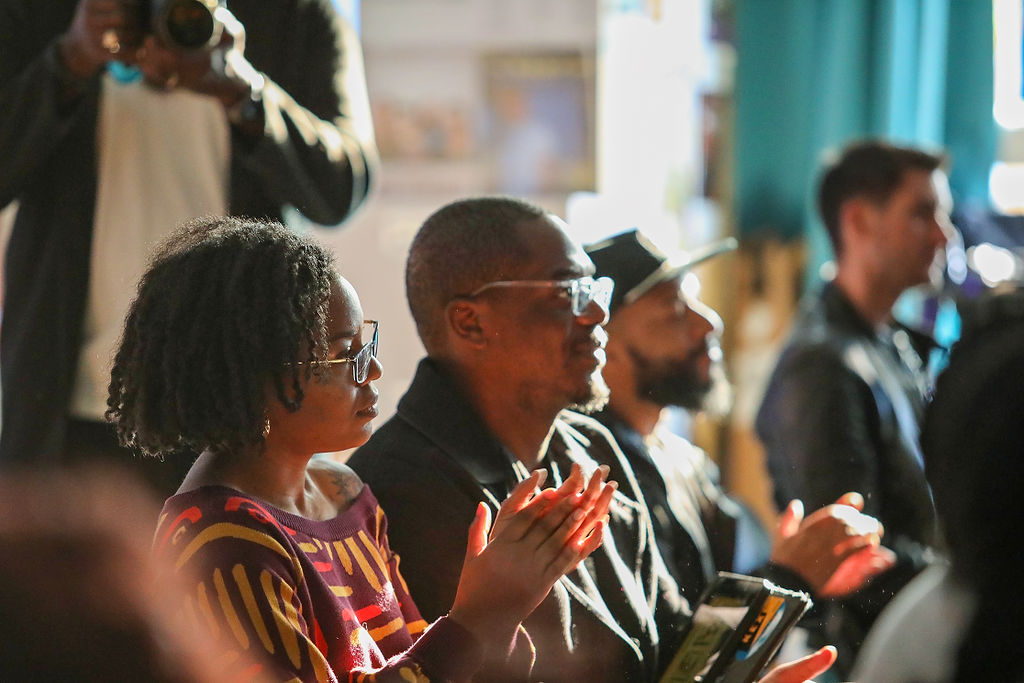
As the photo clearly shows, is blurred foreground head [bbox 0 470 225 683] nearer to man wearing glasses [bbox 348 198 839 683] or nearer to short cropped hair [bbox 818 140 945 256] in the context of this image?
man wearing glasses [bbox 348 198 839 683]

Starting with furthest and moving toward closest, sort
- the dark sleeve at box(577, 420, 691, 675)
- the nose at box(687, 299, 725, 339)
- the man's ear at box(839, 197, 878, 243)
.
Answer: the man's ear at box(839, 197, 878, 243), the nose at box(687, 299, 725, 339), the dark sleeve at box(577, 420, 691, 675)

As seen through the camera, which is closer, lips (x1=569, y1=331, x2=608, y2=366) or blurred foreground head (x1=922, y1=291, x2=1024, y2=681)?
blurred foreground head (x1=922, y1=291, x2=1024, y2=681)

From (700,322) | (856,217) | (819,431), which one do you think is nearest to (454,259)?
(700,322)

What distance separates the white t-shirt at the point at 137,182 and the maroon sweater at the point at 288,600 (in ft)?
0.54

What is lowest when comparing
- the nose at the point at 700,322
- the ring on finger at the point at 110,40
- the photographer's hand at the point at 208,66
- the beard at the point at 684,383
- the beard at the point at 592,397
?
the beard at the point at 684,383

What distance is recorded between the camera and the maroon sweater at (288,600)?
719mm

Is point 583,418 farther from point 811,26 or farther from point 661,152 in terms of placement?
point 811,26

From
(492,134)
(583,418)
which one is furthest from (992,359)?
(492,134)

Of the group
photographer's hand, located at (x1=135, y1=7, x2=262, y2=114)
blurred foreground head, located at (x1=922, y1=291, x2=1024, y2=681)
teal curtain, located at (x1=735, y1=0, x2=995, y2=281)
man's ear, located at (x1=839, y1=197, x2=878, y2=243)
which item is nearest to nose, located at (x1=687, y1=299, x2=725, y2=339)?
blurred foreground head, located at (x1=922, y1=291, x2=1024, y2=681)

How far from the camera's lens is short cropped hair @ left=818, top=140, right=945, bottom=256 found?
2434mm

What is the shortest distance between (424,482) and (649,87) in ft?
8.24

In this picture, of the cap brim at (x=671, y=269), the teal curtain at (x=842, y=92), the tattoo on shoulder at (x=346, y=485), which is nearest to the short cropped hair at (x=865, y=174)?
the teal curtain at (x=842, y=92)

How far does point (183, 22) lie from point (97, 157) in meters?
0.13

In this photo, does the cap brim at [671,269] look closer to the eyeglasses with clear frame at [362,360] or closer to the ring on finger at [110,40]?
the eyeglasses with clear frame at [362,360]
